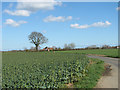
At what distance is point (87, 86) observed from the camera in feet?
29.8

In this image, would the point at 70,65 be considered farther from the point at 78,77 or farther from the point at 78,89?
the point at 78,89

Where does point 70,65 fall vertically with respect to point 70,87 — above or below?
above

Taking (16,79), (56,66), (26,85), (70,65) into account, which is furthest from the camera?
(70,65)

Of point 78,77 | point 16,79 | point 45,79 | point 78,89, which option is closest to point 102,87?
point 78,89

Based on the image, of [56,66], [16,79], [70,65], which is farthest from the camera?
[70,65]

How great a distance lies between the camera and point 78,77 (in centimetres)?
1133

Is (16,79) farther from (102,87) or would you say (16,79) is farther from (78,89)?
(102,87)

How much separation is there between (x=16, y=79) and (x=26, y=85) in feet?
2.88

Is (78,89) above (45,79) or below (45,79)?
below

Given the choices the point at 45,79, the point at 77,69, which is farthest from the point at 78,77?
the point at 45,79

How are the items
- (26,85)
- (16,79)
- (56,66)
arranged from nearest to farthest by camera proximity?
(26,85), (16,79), (56,66)

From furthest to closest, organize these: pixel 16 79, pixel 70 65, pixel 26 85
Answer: pixel 70 65 → pixel 16 79 → pixel 26 85

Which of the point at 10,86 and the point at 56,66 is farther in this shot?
the point at 56,66

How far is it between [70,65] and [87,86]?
227 cm
